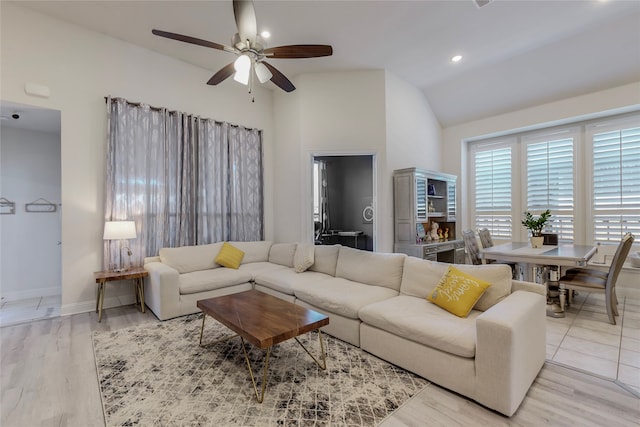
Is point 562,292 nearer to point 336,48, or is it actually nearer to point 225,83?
point 336,48

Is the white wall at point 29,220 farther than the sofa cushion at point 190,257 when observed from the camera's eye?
Yes

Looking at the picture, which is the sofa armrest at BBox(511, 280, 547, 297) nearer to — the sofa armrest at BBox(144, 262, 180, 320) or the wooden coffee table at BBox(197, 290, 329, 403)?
the wooden coffee table at BBox(197, 290, 329, 403)

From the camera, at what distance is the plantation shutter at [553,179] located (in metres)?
4.75

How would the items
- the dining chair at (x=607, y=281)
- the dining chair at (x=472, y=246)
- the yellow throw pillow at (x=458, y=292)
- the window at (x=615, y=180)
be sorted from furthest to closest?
the window at (x=615, y=180) < the dining chair at (x=472, y=246) < the dining chair at (x=607, y=281) < the yellow throw pillow at (x=458, y=292)

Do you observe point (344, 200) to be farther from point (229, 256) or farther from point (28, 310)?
point (28, 310)

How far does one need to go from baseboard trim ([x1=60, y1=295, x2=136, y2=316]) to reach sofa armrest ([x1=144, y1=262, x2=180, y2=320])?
76 centimetres

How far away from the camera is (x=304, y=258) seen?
3984 mm

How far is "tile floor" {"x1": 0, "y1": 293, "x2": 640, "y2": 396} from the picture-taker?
7.50ft

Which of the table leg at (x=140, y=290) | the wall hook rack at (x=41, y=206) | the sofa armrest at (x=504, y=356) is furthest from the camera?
the wall hook rack at (x=41, y=206)

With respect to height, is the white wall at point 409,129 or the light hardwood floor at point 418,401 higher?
the white wall at point 409,129

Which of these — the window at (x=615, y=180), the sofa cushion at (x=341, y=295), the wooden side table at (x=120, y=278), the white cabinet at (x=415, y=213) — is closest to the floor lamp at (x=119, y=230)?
the wooden side table at (x=120, y=278)

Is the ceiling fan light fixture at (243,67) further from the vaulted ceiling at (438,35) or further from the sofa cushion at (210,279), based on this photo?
the sofa cushion at (210,279)

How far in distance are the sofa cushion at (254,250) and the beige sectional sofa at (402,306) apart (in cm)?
25

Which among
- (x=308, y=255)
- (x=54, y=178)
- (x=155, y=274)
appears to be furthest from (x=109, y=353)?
(x=54, y=178)
